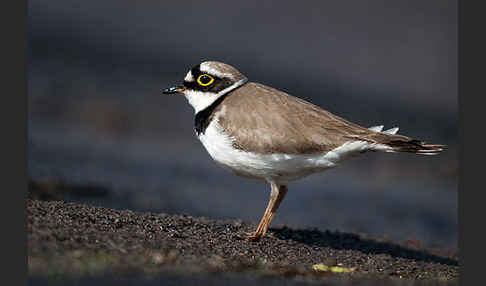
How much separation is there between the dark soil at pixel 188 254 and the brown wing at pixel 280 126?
1.04 meters

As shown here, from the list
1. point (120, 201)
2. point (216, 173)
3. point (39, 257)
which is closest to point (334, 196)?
point (216, 173)

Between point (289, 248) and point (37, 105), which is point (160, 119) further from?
point (289, 248)

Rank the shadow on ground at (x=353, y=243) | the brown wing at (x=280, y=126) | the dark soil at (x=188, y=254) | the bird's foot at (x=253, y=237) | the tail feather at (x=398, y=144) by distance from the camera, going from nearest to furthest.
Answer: the dark soil at (x=188, y=254) < the brown wing at (x=280, y=126) < the tail feather at (x=398, y=144) < the bird's foot at (x=253, y=237) < the shadow on ground at (x=353, y=243)

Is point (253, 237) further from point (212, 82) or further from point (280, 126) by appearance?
point (212, 82)

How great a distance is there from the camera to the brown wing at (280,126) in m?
5.53

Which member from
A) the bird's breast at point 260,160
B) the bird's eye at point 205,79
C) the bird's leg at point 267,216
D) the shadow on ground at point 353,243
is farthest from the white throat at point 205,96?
the shadow on ground at point 353,243

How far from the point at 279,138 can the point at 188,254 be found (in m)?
1.47

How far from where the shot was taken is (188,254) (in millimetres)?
4770

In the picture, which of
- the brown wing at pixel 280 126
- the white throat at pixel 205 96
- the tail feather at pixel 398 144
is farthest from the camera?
the white throat at pixel 205 96

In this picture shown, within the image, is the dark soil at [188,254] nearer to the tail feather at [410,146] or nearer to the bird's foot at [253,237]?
the bird's foot at [253,237]

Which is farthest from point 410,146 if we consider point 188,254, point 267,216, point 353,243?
point 188,254

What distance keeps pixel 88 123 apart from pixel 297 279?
8.09m

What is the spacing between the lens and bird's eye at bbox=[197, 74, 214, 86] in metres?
6.11

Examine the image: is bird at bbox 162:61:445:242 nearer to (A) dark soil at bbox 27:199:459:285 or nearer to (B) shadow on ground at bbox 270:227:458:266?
(A) dark soil at bbox 27:199:459:285
